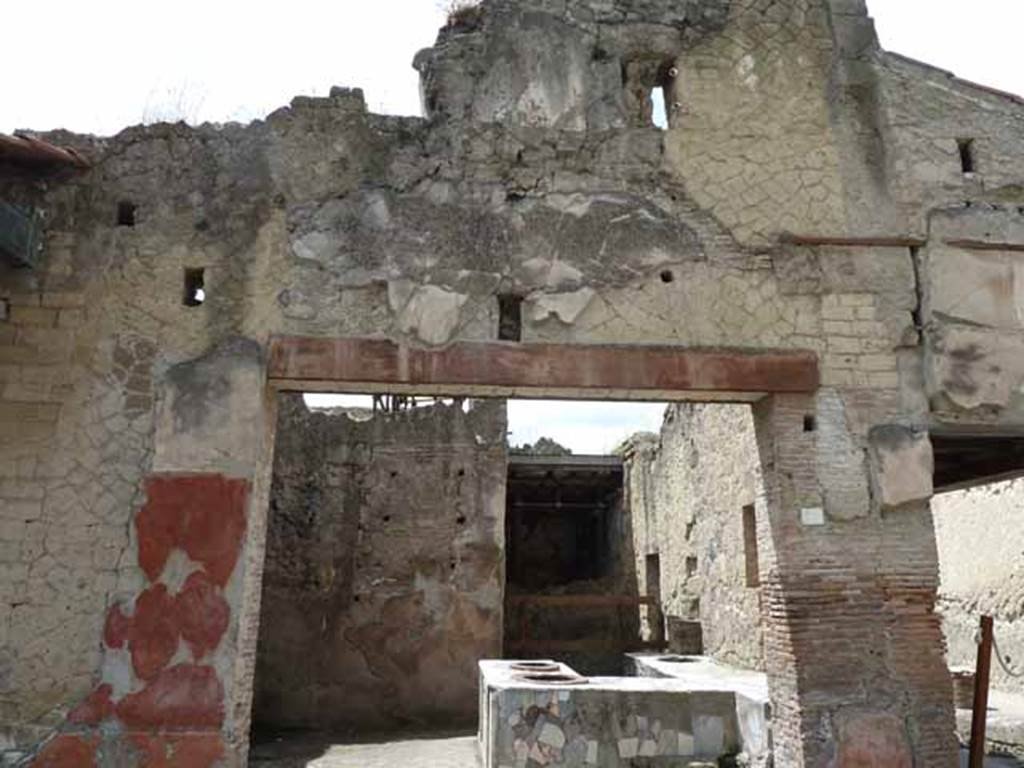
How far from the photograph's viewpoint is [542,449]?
16.3 metres

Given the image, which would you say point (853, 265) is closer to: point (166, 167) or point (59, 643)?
point (166, 167)

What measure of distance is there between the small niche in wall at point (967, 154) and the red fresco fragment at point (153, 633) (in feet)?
17.7

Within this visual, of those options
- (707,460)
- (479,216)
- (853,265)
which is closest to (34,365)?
(479,216)

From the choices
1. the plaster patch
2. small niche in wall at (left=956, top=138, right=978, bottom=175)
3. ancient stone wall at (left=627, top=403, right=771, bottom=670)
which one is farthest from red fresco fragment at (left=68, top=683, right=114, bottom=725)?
small niche in wall at (left=956, top=138, right=978, bottom=175)

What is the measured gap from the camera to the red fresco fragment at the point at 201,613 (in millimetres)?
4430

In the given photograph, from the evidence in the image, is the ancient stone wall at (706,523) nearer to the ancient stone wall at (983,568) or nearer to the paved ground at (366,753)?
the ancient stone wall at (983,568)

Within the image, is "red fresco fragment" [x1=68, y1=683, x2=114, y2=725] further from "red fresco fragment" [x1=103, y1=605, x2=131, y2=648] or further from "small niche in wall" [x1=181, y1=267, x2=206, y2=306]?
"small niche in wall" [x1=181, y1=267, x2=206, y2=306]

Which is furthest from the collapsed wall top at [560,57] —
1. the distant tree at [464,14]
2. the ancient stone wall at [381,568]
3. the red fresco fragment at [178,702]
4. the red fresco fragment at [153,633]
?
the ancient stone wall at [381,568]

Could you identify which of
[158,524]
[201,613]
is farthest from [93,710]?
[158,524]

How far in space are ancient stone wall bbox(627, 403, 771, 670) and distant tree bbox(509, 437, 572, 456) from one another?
5.86ft

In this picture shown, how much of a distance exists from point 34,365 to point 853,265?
4813 millimetres

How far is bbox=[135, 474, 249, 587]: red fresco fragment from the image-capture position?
14.8 feet

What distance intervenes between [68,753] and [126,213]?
9.79ft

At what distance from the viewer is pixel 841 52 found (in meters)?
5.53
